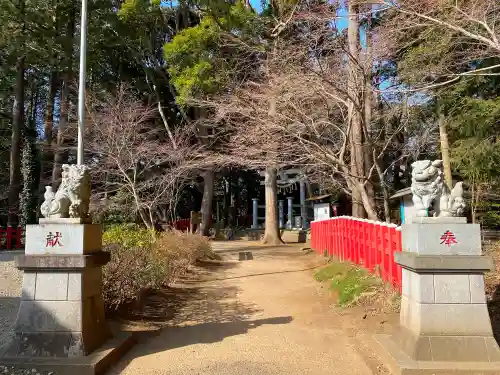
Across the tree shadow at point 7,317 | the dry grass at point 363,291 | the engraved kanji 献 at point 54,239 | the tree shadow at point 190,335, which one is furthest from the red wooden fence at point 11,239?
the engraved kanji 献 at point 54,239

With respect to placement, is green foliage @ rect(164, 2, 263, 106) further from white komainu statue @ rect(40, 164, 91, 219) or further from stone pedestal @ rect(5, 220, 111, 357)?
stone pedestal @ rect(5, 220, 111, 357)

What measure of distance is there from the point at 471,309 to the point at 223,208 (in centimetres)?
3360

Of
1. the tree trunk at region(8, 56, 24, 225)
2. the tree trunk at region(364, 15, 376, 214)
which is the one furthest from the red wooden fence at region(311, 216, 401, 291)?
the tree trunk at region(8, 56, 24, 225)

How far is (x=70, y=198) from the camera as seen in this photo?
16.9 ft

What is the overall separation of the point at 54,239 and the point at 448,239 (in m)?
4.28

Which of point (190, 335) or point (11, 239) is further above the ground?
point (11, 239)

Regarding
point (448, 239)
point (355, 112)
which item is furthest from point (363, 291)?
point (355, 112)

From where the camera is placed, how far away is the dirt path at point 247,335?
517cm

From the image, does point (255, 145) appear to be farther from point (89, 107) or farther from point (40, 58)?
point (40, 58)

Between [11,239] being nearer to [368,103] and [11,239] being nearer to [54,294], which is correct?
[368,103]

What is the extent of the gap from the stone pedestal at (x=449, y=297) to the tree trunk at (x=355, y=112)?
6.91 m

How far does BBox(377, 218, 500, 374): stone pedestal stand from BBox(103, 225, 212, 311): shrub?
13.5 feet

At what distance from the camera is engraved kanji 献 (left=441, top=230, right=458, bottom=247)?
15.7ft

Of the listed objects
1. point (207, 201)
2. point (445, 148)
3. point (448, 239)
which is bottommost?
point (448, 239)
